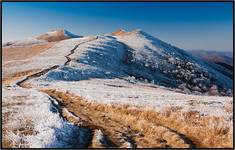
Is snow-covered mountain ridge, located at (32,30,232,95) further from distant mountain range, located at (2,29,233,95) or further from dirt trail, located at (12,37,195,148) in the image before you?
dirt trail, located at (12,37,195,148)

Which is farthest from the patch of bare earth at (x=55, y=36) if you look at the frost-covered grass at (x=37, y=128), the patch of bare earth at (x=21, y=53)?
the frost-covered grass at (x=37, y=128)

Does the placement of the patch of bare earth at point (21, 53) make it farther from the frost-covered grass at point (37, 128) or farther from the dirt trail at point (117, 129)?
the frost-covered grass at point (37, 128)

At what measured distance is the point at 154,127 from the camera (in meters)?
21.9

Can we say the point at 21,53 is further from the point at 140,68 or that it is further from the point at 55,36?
the point at 55,36

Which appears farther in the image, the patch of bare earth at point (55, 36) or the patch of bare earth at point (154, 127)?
the patch of bare earth at point (55, 36)

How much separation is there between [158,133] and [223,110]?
6.68 metres

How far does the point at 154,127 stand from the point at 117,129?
80.9 inches

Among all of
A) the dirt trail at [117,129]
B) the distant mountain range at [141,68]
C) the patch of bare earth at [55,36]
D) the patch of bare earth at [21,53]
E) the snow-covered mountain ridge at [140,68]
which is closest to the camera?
the dirt trail at [117,129]

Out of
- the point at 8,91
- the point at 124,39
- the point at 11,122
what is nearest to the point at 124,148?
the point at 11,122

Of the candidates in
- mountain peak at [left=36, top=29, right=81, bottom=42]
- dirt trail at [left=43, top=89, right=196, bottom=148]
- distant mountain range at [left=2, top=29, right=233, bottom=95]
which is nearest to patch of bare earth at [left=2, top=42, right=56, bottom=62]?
distant mountain range at [left=2, top=29, right=233, bottom=95]

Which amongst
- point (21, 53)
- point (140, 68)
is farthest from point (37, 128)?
point (21, 53)

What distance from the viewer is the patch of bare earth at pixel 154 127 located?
19.2 meters

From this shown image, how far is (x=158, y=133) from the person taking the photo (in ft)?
68.7

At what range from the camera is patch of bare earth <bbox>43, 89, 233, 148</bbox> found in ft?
63.2
